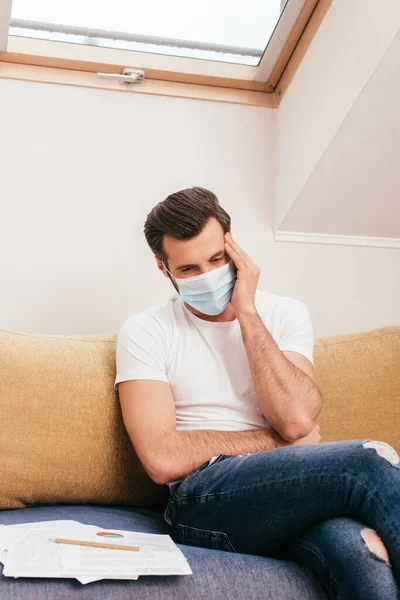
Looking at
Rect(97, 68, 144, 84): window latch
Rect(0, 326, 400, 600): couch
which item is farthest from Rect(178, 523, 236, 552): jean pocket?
Rect(97, 68, 144, 84): window latch

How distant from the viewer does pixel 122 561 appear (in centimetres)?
104

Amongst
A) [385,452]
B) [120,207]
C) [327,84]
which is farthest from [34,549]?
[327,84]

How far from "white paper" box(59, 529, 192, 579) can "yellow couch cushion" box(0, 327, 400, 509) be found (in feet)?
1.48

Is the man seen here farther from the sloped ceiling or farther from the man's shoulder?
the sloped ceiling

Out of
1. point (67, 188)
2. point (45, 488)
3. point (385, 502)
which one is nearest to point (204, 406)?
point (45, 488)

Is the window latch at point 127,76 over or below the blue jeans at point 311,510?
over

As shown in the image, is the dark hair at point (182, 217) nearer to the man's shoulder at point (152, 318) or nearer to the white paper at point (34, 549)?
the man's shoulder at point (152, 318)

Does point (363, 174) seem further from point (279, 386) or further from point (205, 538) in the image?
point (205, 538)

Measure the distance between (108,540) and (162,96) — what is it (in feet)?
5.55

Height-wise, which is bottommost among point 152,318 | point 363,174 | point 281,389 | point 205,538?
A: point 205,538

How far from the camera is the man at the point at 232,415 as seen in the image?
118cm

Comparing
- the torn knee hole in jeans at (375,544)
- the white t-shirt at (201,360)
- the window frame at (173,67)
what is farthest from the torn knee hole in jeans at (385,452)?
the window frame at (173,67)

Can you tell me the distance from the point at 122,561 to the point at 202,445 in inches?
16.9

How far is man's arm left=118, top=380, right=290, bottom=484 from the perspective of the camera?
1.41 metres
